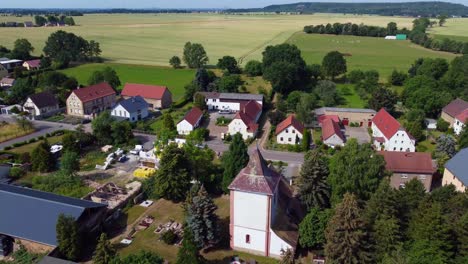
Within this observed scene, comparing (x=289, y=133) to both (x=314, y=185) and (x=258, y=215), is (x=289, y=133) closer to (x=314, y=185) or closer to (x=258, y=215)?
(x=314, y=185)

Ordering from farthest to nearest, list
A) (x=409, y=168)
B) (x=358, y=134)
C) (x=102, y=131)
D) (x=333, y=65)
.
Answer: (x=333, y=65) < (x=358, y=134) < (x=102, y=131) < (x=409, y=168)

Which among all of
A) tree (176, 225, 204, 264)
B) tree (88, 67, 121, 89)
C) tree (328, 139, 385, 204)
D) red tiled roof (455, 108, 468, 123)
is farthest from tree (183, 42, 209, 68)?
tree (176, 225, 204, 264)

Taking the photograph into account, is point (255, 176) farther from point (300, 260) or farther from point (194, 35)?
point (194, 35)

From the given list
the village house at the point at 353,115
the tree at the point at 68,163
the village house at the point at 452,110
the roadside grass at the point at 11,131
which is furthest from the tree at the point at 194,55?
the tree at the point at 68,163

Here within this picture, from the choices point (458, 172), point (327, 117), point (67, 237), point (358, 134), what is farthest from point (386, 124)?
point (67, 237)

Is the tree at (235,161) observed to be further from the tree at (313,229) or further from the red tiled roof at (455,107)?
the red tiled roof at (455,107)

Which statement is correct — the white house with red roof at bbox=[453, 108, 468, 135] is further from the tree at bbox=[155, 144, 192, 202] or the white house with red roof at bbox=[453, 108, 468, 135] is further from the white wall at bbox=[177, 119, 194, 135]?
the tree at bbox=[155, 144, 192, 202]

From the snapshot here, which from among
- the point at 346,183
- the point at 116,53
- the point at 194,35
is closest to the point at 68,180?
the point at 346,183
